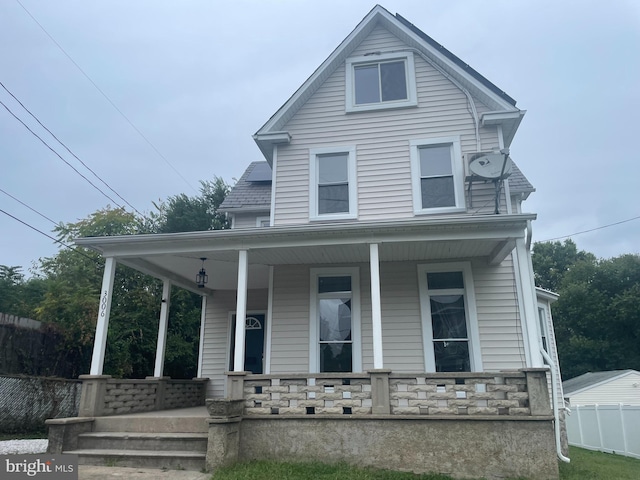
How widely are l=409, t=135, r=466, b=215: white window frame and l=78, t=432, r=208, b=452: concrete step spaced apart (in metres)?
5.36

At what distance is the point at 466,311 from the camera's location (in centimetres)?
789

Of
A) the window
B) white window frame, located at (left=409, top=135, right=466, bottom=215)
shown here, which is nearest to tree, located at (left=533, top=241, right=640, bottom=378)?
the window

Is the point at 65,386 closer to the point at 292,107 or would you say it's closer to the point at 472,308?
the point at 292,107

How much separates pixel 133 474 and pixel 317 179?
5960mm

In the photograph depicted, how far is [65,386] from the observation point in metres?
10.0

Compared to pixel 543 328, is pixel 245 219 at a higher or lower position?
higher

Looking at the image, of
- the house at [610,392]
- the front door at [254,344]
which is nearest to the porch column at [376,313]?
the front door at [254,344]

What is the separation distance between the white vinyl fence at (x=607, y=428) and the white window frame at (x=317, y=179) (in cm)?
915

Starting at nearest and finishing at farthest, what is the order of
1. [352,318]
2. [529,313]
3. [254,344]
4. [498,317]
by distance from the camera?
[529,313] → [498,317] → [352,318] → [254,344]

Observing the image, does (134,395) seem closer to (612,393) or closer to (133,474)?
(133,474)

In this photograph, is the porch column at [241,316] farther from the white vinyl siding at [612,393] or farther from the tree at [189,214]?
the white vinyl siding at [612,393]

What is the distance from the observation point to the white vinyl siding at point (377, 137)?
8664 millimetres

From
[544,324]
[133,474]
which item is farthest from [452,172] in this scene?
[133,474]

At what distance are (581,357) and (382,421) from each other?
36033 millimetres
